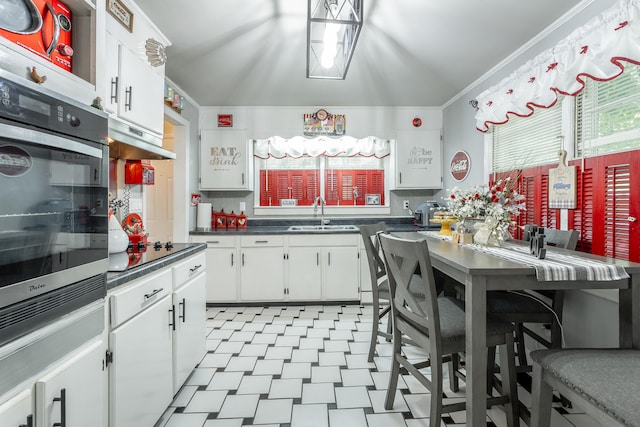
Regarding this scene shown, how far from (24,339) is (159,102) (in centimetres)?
173

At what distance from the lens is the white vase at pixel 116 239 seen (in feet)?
5.72

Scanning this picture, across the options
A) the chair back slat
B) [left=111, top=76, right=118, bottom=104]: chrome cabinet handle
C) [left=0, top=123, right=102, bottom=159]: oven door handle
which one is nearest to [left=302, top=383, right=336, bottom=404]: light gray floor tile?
the chair back slat

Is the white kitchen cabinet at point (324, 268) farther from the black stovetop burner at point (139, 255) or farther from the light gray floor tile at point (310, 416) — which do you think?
the light gray floor tile at point (310, 416)

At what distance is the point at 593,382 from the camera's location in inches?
40.5

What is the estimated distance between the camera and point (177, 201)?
350 centimetres

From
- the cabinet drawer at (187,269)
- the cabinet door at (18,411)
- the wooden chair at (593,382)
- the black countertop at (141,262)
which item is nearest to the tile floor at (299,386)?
the wooden chair at (593,382)

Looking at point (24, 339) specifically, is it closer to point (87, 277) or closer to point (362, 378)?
point (87, 277)

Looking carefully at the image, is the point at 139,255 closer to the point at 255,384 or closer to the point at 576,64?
the point at 255,384

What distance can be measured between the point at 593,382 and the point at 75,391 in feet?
5.41

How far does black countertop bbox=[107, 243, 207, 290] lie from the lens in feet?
4.15

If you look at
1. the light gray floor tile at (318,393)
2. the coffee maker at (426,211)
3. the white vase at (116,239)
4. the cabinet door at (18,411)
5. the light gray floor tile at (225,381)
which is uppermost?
the coffee maker at (426,211)

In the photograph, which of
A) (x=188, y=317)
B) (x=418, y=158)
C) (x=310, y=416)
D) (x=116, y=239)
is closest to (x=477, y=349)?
(x=310, y=416)

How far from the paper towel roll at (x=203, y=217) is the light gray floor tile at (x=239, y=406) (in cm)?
220

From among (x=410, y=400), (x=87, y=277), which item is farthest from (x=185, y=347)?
(x=410, y=400)
